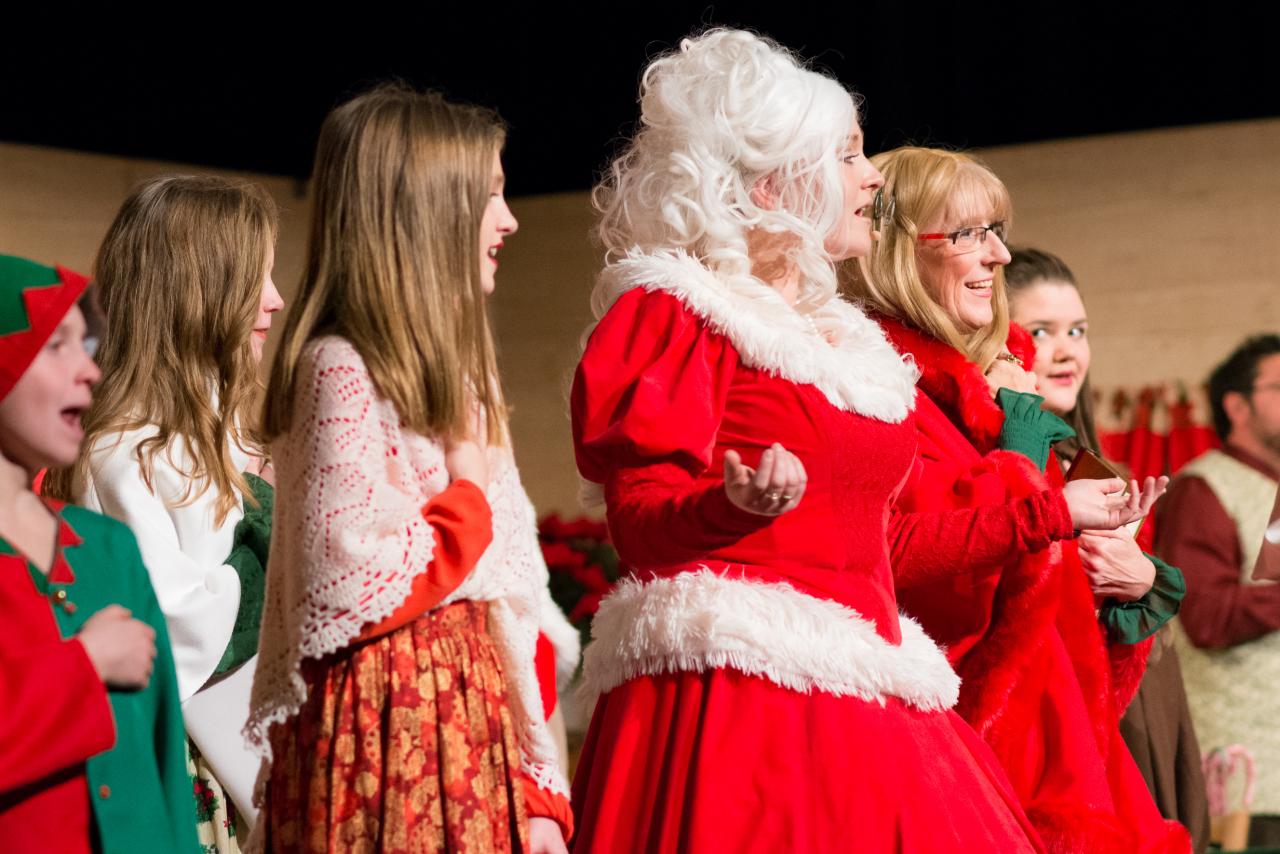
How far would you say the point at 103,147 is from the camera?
4.35 metres

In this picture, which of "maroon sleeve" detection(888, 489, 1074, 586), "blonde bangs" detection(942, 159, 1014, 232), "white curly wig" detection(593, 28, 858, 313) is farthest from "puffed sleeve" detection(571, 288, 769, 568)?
"blonde bangs" detection(942, 159, 1014, 232)

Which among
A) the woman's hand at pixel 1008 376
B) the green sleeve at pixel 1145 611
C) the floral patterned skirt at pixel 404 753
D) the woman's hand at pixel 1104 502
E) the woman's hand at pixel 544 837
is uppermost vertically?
the woman's hand at pixel 1008 376

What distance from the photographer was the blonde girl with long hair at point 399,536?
1613mm

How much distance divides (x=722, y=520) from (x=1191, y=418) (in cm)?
359

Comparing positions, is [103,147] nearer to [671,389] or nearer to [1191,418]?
[671,389]

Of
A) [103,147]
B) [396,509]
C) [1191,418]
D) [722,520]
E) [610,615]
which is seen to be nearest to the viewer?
[396,509]

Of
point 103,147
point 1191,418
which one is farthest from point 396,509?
point 1191,418

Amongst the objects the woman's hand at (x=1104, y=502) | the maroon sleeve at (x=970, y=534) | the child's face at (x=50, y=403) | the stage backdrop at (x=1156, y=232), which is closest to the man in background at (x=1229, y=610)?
the stage backdrop at (x=1156, y=232)

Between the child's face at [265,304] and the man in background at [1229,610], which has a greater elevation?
the child's face at [265,304]

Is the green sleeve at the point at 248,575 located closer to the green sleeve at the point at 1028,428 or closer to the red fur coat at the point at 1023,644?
the red fur coat at the point at 1023,644

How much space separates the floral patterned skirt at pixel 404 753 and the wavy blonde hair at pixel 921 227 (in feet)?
3.96

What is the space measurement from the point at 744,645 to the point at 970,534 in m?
0.45

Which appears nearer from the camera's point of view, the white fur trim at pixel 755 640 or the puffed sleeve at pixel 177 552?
the white fur trim at pixel 755 640

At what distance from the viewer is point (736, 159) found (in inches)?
84.0
